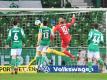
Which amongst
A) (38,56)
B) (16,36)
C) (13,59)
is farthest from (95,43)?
(13,59)

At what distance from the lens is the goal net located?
20.4 m

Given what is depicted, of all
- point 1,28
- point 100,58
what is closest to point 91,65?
point 100,58

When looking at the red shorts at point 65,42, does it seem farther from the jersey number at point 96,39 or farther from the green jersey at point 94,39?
the jersey number at point 96,39

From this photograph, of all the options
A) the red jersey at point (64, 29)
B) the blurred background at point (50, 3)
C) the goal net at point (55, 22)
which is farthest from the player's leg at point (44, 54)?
the blurred background at point (50, 3)

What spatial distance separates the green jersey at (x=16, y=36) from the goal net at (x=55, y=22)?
1126 mm

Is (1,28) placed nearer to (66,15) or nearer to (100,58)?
(66,15)

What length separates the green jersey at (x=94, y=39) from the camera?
19.3 metres

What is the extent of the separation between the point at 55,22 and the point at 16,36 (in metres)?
Answer: 2.69

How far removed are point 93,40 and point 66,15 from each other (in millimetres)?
2182

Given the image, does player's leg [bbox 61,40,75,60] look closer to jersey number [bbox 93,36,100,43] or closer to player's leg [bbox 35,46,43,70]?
player's leg [bbox 35,46,43,70]

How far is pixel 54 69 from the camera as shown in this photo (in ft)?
65.0

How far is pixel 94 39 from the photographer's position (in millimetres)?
19344

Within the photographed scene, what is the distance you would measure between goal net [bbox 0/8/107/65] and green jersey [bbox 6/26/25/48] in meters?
1.13

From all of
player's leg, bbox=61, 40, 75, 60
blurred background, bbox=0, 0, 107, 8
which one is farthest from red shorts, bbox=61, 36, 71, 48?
blurred background, bbox=0, 0, 107, 8
